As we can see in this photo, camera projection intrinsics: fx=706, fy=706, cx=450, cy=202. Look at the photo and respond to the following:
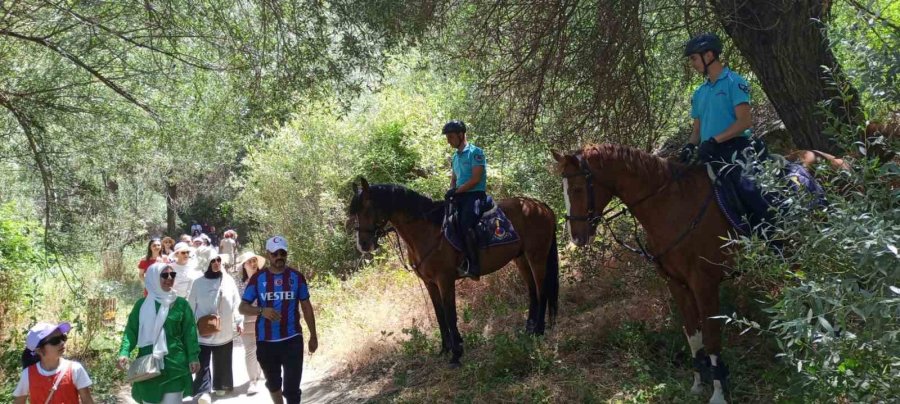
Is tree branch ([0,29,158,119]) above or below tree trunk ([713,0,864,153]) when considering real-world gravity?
above

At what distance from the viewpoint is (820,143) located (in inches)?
255

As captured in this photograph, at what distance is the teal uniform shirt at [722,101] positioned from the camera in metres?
5.39

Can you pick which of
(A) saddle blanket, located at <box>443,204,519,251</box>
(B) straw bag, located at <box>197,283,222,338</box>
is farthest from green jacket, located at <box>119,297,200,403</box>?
(A) saddle blanket, located at <box>443,204,519,251</box>

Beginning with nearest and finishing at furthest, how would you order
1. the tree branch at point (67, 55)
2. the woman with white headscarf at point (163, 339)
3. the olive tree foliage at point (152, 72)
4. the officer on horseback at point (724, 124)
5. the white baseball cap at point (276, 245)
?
the officer on horseback at point (724, 124) < the woman with white headscarf at point (163, 339) < the white baseball cap at point (276, 245) < the tree branch at point (67, 55) < the olive tree foliage at point (152, 72)

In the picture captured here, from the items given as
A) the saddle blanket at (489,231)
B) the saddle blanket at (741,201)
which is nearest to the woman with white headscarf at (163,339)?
the saddle blanket at (489,231)

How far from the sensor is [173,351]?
5.89 m

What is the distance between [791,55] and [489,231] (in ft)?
11.5

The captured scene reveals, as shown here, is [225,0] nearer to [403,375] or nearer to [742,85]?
[403,375]

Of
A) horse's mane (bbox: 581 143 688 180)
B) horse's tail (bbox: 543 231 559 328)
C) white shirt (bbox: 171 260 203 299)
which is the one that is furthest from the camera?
white shirt (bbox: 171 260 203 299)

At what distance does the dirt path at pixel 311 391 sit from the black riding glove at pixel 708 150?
4.49m

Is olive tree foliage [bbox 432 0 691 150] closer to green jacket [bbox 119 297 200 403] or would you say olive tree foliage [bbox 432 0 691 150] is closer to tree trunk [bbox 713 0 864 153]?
tree trunk [bbox 713 0 864 153]

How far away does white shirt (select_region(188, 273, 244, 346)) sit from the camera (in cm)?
812

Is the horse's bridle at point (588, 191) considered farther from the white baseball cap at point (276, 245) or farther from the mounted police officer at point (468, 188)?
Result: the white baseball cap at point (276, 245)

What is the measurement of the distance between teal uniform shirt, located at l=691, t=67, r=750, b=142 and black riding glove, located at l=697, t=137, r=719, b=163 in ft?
0.48
